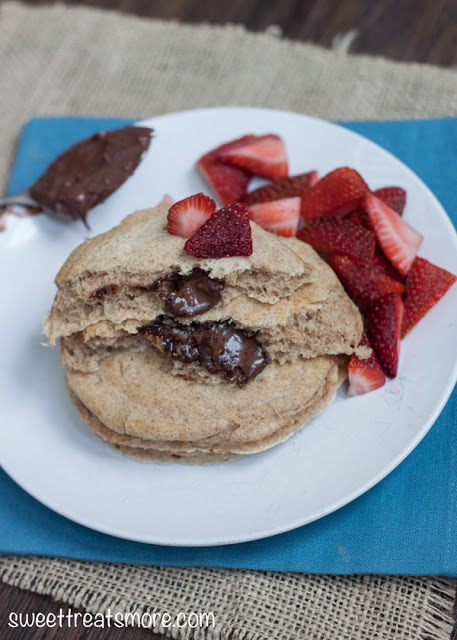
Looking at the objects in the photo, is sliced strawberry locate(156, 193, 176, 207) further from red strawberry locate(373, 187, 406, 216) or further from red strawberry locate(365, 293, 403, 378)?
red strawberry locate(365, 293, 403, 378)

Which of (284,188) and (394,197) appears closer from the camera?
(394,197)

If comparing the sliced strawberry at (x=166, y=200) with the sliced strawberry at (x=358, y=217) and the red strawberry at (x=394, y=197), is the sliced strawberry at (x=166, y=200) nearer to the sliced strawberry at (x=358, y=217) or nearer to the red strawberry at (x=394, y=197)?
the sliced strawberry at (x=358, y=217)

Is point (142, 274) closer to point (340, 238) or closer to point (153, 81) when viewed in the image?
point (340, 238)

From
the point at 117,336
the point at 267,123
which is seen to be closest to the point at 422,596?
the point at 117,336

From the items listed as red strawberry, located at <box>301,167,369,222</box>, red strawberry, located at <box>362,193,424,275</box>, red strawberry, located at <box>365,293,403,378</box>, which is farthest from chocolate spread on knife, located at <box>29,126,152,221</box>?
red strawberry, located at <box>365,293,403,378</box>

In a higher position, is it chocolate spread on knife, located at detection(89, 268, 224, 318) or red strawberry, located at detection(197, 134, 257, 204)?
red strawberry, located at detection(197, 134, 257, 204)

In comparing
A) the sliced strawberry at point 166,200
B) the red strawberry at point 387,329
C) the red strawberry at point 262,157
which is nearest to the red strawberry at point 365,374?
the red strawberry at point 387,329

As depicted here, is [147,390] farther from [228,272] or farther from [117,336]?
[228,272]

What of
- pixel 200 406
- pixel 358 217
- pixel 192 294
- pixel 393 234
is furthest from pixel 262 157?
pixel 200 406
